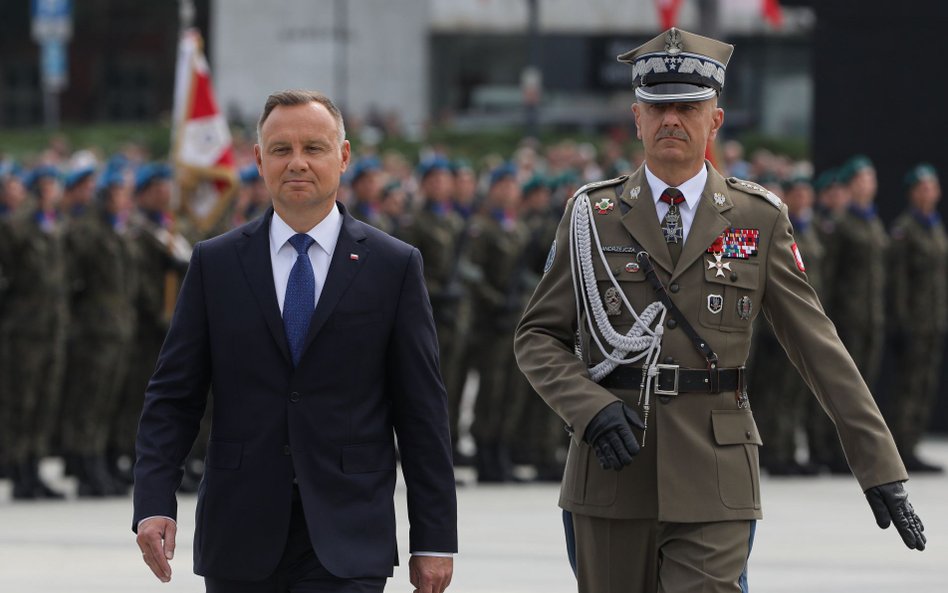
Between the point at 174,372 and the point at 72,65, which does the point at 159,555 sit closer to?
the point at 174,372

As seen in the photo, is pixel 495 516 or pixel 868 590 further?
pixel 495 516

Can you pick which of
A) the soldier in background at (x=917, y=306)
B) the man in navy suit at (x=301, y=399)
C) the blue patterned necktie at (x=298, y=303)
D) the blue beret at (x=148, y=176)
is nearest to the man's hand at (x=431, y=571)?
the man in navy suit at (x=301, y=399)

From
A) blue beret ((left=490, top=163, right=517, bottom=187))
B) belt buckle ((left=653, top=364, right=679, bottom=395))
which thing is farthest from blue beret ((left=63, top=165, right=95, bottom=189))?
belt buckle ((left=653, top=364, right=679, bottom=395))

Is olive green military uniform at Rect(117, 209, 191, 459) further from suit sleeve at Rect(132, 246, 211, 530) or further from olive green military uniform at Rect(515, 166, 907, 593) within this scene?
suit sleeve at Rect(132, 246, 211, 530)

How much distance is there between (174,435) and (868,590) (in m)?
4.97

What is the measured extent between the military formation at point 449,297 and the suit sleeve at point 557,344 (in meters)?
7.49

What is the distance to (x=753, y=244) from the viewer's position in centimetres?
532

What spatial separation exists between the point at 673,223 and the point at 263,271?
1.11 metres

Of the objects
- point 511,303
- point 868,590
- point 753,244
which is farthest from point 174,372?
point 511,303

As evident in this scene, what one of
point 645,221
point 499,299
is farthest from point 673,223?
point 499,299

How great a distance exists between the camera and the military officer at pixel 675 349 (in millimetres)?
5105

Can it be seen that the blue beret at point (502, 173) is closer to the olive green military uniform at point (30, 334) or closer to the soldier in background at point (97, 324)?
the soldier in background at point (97, 324)

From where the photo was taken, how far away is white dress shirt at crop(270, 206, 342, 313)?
4.91m

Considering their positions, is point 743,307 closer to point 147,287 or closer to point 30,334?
point 30,334
